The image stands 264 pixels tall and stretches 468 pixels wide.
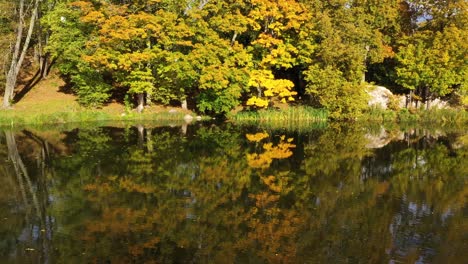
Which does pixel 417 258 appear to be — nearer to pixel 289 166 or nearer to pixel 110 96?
pixel 289 166

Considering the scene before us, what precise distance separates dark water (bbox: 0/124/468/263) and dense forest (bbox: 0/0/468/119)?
13.5m

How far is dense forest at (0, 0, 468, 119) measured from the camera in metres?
39.5

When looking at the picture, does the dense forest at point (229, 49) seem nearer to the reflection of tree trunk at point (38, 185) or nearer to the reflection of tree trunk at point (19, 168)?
the reflection of tree trunk at point (19, 168)

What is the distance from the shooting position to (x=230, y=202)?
49.9 ft

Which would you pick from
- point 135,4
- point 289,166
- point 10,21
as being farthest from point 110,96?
point 289,166

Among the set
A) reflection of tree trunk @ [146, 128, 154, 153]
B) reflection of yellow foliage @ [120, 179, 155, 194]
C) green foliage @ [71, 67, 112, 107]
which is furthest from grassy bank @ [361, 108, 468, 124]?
reflection of yellow foliage @ [120, 179, 155, 194]

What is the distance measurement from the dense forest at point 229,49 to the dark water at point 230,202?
532 inches

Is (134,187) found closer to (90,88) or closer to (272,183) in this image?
(272,183)

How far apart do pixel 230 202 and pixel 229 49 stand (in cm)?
2801

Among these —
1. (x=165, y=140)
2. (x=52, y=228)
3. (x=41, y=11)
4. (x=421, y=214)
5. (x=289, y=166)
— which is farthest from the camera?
(x=41, y=11)

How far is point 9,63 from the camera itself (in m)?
41.6

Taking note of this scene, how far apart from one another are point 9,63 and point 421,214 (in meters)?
38.7

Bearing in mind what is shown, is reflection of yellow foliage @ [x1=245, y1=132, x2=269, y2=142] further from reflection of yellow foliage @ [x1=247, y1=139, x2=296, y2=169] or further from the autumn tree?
the autumn tree

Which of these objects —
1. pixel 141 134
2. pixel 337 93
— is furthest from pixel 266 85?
pixel 141 134
